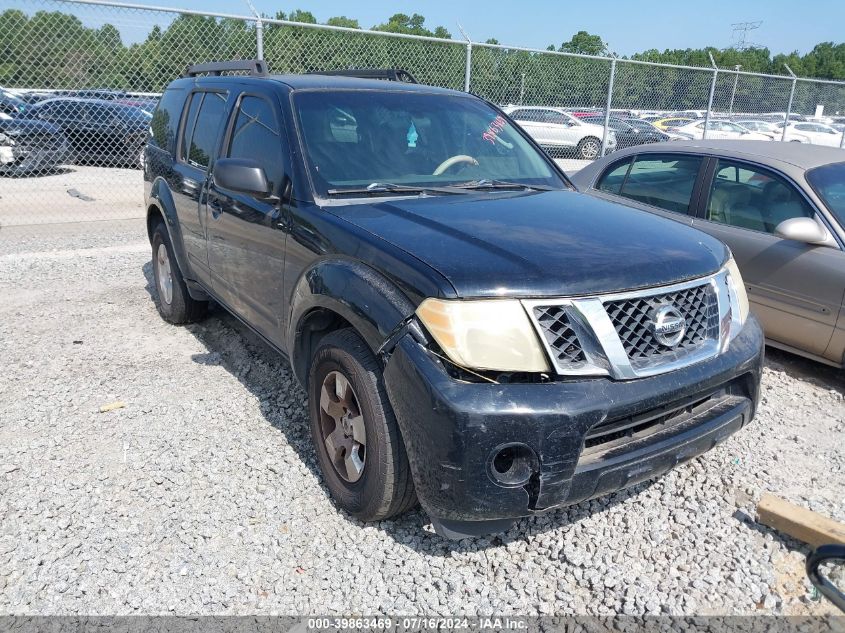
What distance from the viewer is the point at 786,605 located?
2.55 meters

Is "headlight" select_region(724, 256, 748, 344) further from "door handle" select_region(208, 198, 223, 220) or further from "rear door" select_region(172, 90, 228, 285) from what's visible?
"rear door" select_region(172, 90, 228, 285)

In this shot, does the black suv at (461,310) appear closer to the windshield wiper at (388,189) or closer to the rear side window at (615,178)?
the windshield wiper at (388,189)

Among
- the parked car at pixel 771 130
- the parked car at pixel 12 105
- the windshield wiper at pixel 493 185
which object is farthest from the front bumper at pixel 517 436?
the parked car at pixel 771 130

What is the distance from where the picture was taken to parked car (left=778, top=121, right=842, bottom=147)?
20828 millimetres

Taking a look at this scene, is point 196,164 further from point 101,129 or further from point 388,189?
point 101,129

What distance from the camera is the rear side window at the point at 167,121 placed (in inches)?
196

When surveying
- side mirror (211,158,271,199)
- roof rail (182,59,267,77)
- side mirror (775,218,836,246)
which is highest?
roof rail (182,59,267,77)

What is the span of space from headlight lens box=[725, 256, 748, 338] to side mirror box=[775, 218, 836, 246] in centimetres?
159

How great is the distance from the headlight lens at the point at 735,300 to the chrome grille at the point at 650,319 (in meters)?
0.18

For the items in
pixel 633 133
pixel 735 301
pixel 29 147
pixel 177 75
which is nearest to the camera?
pixel 735 301

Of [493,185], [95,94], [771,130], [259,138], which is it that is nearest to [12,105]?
[95,94]

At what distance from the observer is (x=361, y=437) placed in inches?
108

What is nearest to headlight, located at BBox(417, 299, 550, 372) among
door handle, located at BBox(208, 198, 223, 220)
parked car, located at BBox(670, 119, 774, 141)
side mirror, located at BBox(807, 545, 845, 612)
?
side mirror, located at BBox(807, 545, 845, 612)

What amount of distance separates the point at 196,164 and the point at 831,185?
170 inches
